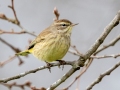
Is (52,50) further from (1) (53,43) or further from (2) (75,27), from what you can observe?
(2) (75,27)

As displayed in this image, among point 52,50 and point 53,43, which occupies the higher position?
point 53,43

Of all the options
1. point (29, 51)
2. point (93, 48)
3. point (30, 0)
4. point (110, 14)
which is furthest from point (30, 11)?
point (93, 48)

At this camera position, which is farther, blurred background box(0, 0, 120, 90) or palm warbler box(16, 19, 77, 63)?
blurred background box(0, 0, 120, 90)

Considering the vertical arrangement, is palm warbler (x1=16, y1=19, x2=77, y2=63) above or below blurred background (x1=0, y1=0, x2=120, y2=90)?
below

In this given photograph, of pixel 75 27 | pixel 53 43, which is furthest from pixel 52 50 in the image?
pixel 75 27

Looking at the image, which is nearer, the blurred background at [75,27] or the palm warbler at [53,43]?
the palm warbler at [53,43]

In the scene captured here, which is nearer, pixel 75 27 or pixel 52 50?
pixel 52 50

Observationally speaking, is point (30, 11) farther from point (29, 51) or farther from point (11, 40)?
point (29, 51)
